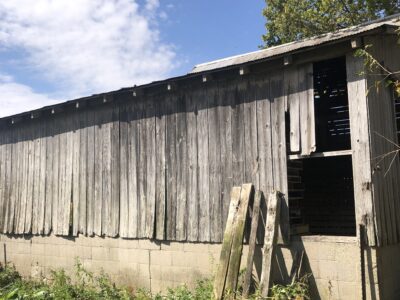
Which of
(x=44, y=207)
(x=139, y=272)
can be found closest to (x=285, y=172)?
(x=139, y=272)

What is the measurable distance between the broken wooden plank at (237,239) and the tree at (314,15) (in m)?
12.7

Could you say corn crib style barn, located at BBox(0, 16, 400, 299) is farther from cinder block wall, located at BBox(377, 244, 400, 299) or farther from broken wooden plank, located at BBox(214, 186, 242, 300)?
broken wooden plank, located at BBox(214, 186, 242, 300)

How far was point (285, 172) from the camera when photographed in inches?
311

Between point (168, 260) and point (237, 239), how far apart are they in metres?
2.13

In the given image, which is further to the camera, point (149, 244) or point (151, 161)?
point (151, 161)

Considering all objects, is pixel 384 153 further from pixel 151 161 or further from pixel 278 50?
pixel 151 161

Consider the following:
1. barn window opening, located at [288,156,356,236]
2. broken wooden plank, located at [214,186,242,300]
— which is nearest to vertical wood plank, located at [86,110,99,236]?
broken wooden plank, located at [214,186,242,300]

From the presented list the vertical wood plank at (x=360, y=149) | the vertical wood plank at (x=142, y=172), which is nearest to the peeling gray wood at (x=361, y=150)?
the vertical wood plank at (x=360, y=149)

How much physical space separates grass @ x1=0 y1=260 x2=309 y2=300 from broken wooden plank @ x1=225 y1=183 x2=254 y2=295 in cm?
23

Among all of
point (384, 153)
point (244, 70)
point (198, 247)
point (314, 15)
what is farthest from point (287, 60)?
point (314, 15)

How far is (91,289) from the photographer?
34.3 ft

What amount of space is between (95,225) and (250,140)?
4.66 meters

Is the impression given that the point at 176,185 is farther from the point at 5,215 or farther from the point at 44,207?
the point at 5,215

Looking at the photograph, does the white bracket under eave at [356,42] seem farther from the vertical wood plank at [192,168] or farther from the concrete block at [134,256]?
the concrete block at [134,256]
